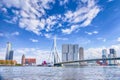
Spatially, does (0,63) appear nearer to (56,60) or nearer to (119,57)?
(56,60)

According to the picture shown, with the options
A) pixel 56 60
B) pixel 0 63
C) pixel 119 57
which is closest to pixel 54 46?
pixel 56 60

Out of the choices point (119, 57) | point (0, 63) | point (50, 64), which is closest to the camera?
point (119, 57)

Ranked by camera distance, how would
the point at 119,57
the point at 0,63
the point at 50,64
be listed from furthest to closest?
the point at 0,63 < the point at 50,64 < the point at 119,57

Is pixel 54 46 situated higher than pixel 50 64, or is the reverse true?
pixel 54 46

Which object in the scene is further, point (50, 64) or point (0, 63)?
point (0, 63)

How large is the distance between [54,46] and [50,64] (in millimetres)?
15817

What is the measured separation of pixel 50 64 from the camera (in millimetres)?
125000

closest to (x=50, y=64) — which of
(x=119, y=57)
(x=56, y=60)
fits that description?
(x=56, y=60)

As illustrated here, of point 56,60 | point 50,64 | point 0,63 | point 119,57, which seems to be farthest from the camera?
point 0,63

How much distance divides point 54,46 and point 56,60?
11.6m

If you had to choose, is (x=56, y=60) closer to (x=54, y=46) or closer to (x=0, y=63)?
(x=54, y=46)

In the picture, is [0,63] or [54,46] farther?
[0,63]

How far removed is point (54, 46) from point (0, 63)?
87.6 meters

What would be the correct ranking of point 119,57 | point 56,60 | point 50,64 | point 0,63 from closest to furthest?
point 119,57 → point 56,60 → point 50,64 → point 0,63
